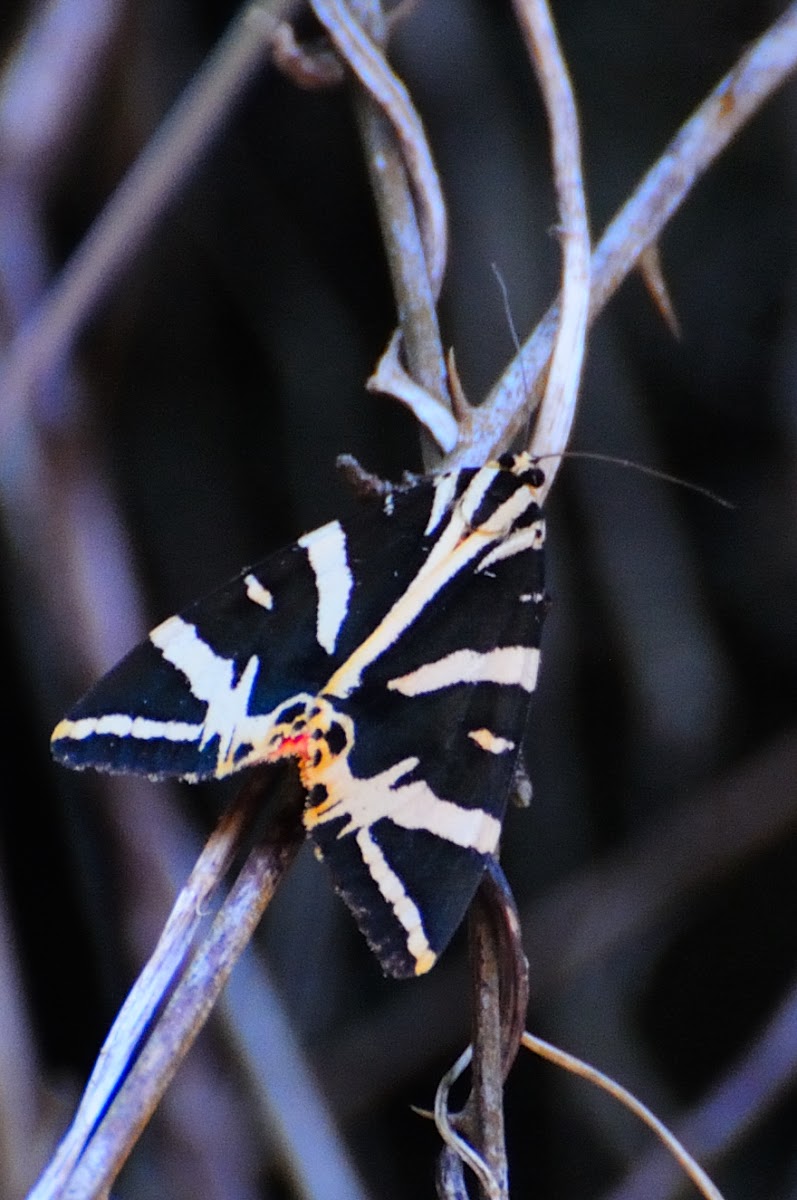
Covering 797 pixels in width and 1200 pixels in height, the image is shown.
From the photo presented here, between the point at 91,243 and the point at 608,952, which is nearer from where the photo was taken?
the point at 91,243

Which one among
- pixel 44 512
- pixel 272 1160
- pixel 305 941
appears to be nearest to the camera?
pixel 44 512

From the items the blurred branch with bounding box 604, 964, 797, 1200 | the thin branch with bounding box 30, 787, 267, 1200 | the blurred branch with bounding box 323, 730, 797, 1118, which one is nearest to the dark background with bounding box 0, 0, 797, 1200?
the blurred branch with bounding box 323, 730, 797, 1118

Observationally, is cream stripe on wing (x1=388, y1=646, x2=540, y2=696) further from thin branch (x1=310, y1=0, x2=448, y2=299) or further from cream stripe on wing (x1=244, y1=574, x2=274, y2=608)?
thin branch (x1=310, y1=0, x2=448, y2=299)

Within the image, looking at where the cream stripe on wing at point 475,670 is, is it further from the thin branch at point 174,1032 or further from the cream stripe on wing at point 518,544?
the thin branch at point 174,1032

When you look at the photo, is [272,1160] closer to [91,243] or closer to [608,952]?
[608,952]

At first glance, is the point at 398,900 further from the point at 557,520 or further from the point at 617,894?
the point at 557,520

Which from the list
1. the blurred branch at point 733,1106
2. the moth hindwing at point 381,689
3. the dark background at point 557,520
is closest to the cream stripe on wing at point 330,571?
the moth hindwing at point 381,689

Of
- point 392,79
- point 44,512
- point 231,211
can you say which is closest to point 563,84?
point 392,79
